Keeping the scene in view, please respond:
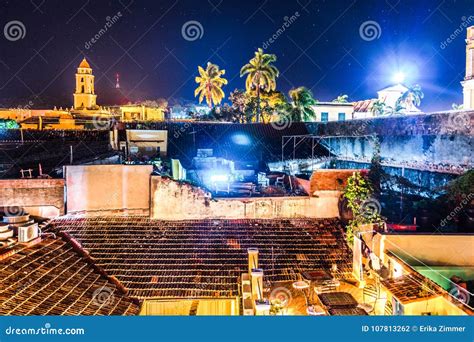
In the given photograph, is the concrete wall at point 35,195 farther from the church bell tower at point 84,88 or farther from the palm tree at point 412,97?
the palm tree at point 412,97

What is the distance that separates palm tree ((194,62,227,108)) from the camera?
1281 inches

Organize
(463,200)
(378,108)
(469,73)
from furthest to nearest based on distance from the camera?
1. (378,108)
2. (469,73)
3. (463,200)

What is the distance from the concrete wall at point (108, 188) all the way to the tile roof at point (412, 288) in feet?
21.5

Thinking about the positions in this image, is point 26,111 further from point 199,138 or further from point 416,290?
point 416,290

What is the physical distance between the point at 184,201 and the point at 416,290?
6.18 meters

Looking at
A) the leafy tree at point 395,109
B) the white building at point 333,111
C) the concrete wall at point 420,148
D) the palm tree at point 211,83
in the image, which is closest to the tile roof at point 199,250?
the concrete wall at point 420,148

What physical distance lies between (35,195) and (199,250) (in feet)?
15.0

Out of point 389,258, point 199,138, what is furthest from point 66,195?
point 199,138

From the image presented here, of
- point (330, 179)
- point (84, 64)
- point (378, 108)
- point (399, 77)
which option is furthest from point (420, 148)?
point (84, 64)

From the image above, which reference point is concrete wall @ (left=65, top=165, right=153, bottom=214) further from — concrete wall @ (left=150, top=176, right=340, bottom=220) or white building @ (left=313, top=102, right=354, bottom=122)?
white building @ (left=313, top=102, right=354, bottom=122)

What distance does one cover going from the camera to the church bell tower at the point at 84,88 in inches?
1232

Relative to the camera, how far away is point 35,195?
31.7 feet

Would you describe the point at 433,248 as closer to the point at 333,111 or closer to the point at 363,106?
the point at 333,111

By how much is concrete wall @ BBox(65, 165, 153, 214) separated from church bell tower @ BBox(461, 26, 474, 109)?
19192mm
